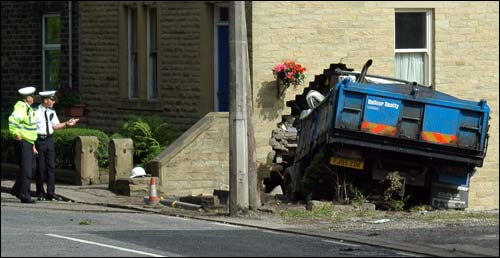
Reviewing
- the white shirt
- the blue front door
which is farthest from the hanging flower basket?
the white shirt

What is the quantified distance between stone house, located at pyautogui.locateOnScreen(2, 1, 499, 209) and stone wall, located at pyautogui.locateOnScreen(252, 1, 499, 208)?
0.7 inches

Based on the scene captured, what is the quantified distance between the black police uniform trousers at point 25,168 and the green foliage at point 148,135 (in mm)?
3761

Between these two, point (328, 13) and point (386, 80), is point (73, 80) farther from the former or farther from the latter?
Result: point (386, 80)

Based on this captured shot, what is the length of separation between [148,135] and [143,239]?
9.57 m

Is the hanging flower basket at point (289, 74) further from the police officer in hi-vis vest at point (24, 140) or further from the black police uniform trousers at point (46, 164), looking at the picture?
the police officer in hi-vis vest at point (24, 140)

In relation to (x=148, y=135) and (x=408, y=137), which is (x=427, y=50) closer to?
(x=148, y=135)

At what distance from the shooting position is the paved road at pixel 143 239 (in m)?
12.9

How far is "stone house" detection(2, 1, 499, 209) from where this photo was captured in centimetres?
2289

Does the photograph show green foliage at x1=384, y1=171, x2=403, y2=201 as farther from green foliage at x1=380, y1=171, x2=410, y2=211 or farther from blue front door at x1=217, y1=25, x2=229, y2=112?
blue front door at x1=217, y1=25, x2=229, y2=112

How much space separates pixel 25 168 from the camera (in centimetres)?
1934

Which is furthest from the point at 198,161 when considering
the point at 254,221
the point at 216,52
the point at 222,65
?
the point at 254,221

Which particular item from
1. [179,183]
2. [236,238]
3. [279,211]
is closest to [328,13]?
[179,183]

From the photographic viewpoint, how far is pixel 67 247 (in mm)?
13164

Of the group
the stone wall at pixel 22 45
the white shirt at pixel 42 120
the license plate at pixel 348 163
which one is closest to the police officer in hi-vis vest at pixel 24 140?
the white shirt at pixel 42 120
